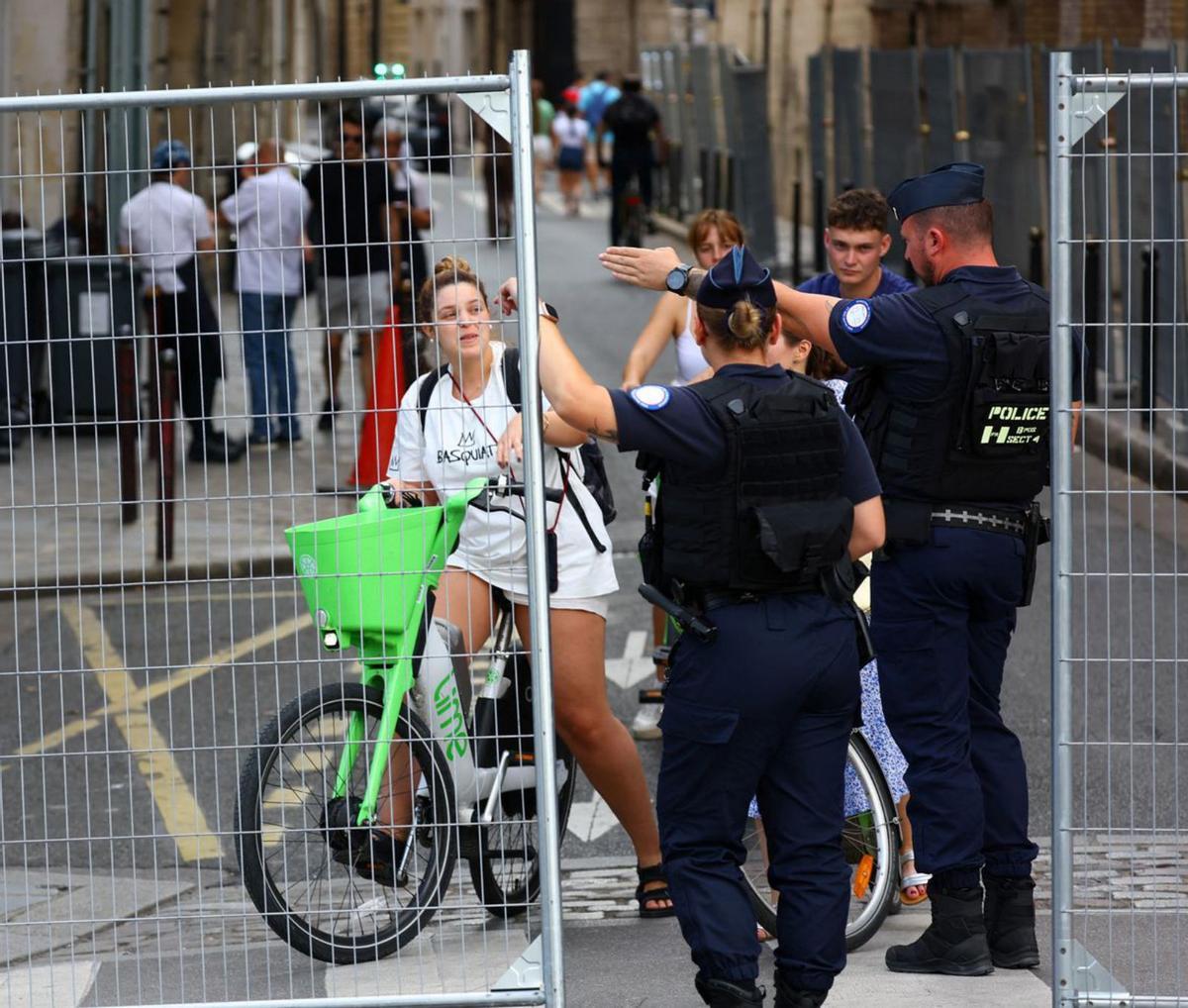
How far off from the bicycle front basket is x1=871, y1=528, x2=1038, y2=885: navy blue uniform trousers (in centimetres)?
114

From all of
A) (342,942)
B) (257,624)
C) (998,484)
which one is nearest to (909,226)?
(998,484)

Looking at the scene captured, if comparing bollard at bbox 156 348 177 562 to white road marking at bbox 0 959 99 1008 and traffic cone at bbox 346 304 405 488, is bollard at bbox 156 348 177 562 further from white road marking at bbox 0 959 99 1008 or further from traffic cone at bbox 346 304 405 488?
white road marking at bbox 0 959 99 1008

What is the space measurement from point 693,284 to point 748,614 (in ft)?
2.42

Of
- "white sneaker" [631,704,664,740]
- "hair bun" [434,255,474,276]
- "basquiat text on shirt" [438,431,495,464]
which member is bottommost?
"white sneaker" [631,704,664,740]

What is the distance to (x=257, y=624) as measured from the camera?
30.9ft

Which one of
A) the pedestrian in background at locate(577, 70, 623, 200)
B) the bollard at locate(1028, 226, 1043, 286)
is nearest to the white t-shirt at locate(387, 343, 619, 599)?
the bollard at locate(1028, 226, 1043, 286)

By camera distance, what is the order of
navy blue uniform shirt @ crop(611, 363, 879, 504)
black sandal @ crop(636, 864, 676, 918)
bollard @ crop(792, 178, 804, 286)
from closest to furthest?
navy blue uniform shirt @ crop(611, 363, 879, 504) < black sandal @ crop(636, 864, 676, 918) < bollard @ crop(792, 178, 804, 286)

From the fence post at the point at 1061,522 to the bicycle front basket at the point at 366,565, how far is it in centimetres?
149

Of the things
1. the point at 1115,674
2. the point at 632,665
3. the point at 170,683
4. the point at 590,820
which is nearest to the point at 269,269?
the point at 632,665

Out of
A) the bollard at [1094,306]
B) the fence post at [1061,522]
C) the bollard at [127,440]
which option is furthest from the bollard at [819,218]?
the fence post at [1061,522]

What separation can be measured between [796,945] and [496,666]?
1.25 meters

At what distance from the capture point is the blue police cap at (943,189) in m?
4.71

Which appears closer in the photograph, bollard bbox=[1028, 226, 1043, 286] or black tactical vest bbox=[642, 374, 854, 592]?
black tactical vest bbox=[642, 374, 854, 592]

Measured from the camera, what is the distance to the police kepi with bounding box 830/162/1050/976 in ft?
15.1
